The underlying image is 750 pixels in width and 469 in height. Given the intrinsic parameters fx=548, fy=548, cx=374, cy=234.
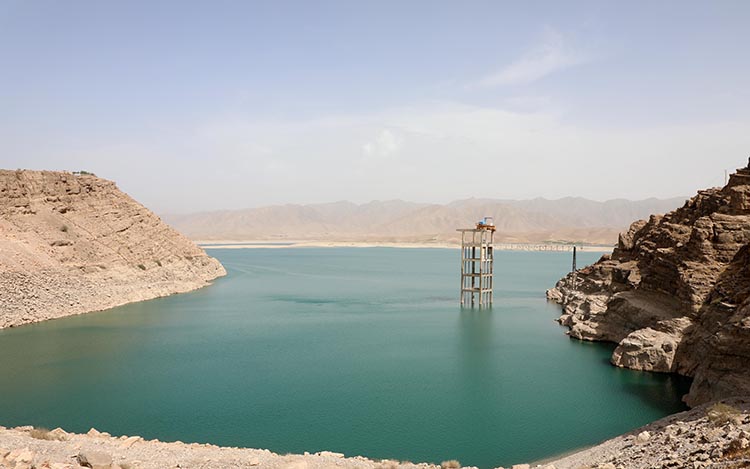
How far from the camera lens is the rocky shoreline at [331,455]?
1142 centimetres

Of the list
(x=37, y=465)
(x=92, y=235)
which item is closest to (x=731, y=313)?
(x=37, y=465)

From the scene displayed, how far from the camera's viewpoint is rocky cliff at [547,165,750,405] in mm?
18750

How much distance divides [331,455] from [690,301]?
63.8 ft

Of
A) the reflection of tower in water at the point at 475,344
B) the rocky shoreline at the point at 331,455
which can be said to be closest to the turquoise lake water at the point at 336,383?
the reflection of tower in water at the point at 475,344

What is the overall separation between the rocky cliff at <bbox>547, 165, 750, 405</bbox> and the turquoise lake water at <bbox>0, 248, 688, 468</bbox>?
4.60 feet

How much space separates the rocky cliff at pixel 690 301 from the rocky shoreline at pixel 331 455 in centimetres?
324

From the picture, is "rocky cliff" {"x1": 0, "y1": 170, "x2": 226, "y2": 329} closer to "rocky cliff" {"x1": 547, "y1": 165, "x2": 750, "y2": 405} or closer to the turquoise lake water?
the turquoise lake water

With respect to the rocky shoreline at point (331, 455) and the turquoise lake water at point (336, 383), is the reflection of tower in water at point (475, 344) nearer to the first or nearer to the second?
the turquoise lake water at point (336, 383)

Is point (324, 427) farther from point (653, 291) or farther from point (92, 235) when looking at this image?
point (92, 235)

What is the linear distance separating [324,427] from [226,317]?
24807 millimetres

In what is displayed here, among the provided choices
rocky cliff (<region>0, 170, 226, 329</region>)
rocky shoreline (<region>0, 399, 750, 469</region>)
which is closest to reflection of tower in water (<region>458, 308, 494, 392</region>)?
rocky shoreline (<region>0, 399, 750, 469</region>)

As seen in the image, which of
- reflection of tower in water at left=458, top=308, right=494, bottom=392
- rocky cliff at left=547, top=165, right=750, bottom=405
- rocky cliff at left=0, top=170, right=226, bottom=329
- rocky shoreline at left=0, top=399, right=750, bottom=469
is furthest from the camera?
Answer: rocky cliff at left=0, top=170, right=226, bottom=329

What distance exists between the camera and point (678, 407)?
20.1 meters

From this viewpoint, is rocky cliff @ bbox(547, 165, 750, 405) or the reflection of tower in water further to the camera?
the reflection of tower in water
